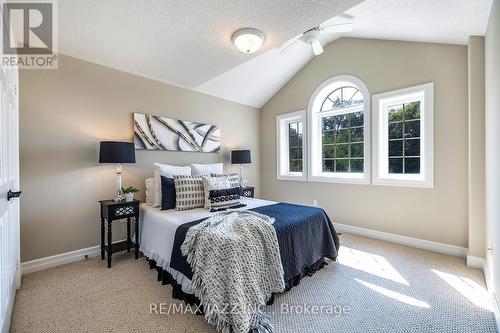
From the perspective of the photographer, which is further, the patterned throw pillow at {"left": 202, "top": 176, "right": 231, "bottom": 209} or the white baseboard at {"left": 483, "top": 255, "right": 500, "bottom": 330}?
the patterned throw pillow at {"left": 202, "top": 176, "right": 231, "bottom": 209}

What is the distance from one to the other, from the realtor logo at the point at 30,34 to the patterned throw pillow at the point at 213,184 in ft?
6.42

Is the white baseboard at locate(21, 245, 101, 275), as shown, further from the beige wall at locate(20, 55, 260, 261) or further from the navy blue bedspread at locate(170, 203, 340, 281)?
the navy blue bedspread at locate(170, 203, 340, 281)

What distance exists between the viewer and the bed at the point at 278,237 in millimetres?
2000

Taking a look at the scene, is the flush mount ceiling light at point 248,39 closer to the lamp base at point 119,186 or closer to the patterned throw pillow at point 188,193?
the patterned throw pillow at point 188,193

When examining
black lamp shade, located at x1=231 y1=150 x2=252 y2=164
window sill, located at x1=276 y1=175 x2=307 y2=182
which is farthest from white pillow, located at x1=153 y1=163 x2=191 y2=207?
window sill, located at x1=276 y1=175 x2=307 y2=182

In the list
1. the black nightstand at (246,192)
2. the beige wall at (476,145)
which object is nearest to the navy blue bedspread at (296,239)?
the black nightstand at (246,192)

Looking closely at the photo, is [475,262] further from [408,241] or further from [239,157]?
[239,157]

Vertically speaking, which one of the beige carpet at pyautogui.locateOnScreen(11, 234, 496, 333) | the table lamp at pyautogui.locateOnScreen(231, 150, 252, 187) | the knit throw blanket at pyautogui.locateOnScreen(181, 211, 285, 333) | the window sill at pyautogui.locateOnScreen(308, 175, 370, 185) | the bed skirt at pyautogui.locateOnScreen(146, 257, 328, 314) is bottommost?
the beige carpet at pyautogui.locateOnScreen(11, 234, 496, 333)

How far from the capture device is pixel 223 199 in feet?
9.11

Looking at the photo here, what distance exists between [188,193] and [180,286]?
1.07 meters

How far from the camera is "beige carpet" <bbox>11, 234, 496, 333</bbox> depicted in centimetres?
166

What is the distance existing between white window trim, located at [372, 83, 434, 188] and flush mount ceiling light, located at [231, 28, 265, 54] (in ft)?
6.92

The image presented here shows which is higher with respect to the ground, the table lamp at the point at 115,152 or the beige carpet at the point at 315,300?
the table lamp at the point at 115,152

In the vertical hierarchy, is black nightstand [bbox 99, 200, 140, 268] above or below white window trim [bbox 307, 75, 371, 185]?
below
